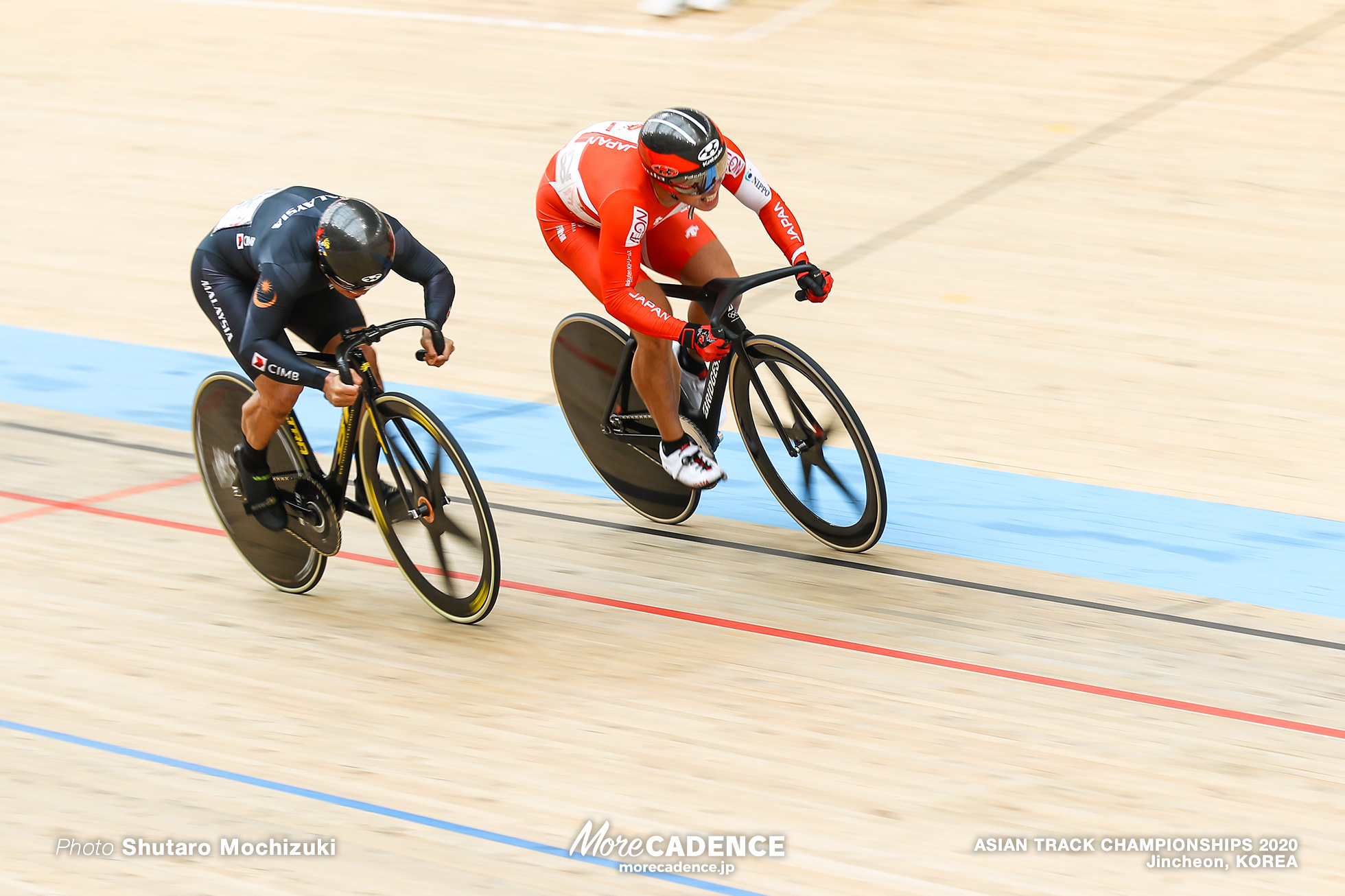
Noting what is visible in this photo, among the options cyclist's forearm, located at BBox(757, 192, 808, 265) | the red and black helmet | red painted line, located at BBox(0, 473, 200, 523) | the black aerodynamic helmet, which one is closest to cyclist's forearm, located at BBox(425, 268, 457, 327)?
the black aerodynamic helmet

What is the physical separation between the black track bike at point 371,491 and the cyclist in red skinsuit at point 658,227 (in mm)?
652

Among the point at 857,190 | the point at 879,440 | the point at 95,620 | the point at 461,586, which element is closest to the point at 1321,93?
the point at 857,190

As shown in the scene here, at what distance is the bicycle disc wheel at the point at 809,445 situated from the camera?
4.14 metres

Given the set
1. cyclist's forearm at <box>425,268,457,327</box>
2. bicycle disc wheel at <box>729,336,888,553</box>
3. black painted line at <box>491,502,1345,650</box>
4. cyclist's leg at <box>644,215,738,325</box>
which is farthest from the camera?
cyclist's leg at <box>644,215,738,325</box>

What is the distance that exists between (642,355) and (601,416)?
50cm

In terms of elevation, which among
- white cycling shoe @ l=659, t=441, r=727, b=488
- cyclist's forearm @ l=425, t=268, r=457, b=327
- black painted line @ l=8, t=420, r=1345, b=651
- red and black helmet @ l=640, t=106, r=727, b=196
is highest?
red and black helmet @ l=640, t=106, r=727, b=196

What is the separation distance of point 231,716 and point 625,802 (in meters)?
1.08

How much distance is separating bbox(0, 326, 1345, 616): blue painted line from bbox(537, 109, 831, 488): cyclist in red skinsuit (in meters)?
0.66

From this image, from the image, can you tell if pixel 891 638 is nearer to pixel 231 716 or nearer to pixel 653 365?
pixel 653 365

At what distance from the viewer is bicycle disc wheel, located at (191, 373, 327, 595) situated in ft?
14.0

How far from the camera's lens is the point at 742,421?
14.6ft

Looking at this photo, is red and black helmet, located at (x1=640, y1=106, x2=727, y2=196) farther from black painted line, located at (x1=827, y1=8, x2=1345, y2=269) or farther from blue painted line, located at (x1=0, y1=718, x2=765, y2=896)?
black painted line, located at (x1=827, y1=8, x2=1345, y2=269)

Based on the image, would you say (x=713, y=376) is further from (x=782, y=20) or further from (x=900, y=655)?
(x=782, y=20)

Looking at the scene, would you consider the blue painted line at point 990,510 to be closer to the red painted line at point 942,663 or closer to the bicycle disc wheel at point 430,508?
the red painted line at point 942,663
